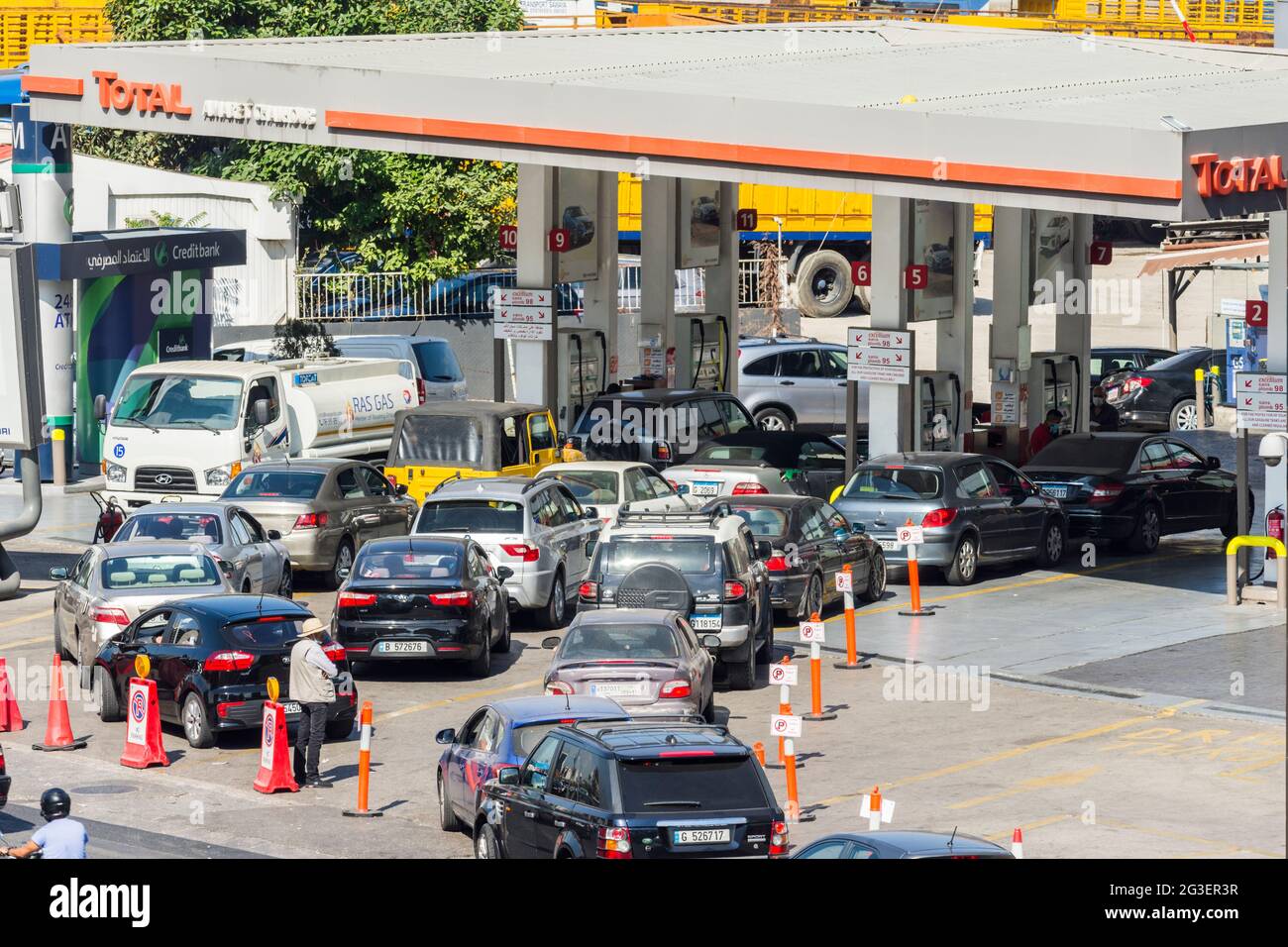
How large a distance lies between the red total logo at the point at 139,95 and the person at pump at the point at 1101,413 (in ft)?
55.5

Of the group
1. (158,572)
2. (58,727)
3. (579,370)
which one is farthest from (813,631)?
(579,370)

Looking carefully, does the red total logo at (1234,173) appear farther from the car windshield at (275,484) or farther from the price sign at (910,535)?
the car windshield at (275,484)

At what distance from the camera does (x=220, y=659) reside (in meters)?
19.2

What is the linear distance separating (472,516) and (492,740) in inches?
335

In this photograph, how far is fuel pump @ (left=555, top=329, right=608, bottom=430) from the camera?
35656 millimetres

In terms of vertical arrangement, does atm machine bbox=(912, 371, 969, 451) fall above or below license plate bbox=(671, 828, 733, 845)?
above

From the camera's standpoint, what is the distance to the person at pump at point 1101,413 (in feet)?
130

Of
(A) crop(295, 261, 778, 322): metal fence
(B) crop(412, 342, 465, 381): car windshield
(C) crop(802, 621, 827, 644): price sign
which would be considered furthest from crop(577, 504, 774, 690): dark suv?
(A) crop(295, 261, 778, 322): metal fence

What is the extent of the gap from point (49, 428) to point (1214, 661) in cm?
1947

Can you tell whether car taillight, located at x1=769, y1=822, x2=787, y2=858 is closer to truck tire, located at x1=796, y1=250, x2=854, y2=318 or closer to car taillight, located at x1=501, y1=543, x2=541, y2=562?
car taillight, located at x1=501, y1=543, x2=541, y2=562

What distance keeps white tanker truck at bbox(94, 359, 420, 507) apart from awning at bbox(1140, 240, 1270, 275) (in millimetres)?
16603

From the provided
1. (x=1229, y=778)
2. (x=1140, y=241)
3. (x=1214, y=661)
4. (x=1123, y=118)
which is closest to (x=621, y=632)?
(x=1229, y=778)

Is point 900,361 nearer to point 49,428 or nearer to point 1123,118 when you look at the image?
point 1123,118

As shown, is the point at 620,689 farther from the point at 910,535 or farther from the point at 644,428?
the point at 644,428
